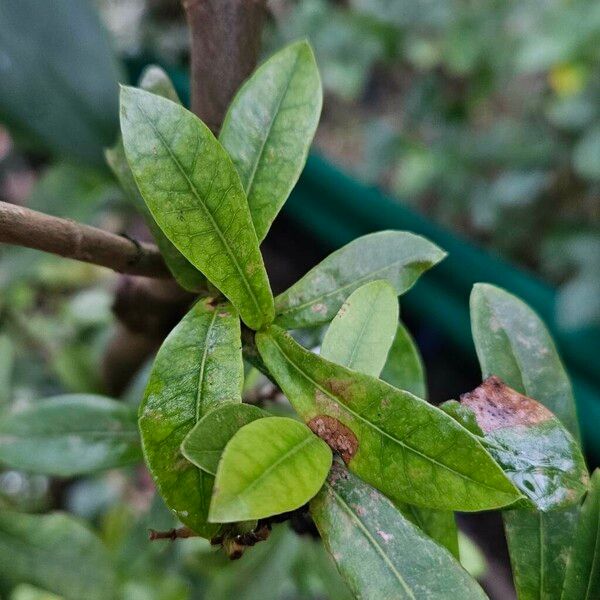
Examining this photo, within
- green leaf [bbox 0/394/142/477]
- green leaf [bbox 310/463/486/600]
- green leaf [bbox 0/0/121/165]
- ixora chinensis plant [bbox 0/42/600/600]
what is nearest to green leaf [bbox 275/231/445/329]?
ixora chinensis plant [bbox 0/42/600/600]

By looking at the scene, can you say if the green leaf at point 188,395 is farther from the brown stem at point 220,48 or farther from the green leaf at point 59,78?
the green leaf at point 59,78

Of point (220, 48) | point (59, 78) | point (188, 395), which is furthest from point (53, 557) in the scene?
point (59, 78)

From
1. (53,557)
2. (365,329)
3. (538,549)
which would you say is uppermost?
(365,329)

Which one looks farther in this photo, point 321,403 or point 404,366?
point 404,366

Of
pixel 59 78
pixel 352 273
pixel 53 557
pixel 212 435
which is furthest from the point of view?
pixel 59 78

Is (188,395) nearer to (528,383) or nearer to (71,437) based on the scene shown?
(528,383)

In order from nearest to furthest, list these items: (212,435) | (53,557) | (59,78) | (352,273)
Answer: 1. (212,435)
2. (352,273)
3. (53,557)
4. (59,78)

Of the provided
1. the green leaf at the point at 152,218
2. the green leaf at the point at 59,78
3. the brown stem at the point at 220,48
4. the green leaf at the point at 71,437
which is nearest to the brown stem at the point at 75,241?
the green leaf at the point at 152,218
